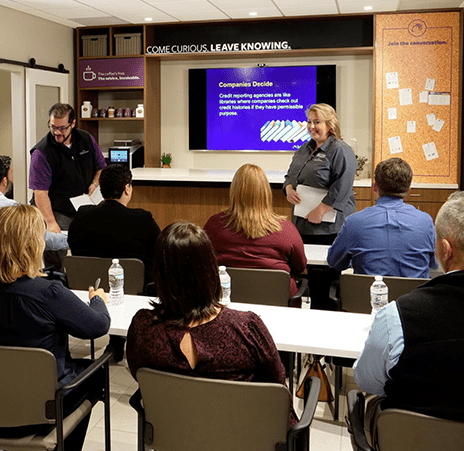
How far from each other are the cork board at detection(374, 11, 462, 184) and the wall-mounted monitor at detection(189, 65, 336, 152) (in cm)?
75

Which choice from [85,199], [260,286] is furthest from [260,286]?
[85,199]

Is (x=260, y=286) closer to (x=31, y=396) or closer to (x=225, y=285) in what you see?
(x=225, y=285)

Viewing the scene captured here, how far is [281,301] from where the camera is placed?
2.87 meters

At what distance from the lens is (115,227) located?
3.15m

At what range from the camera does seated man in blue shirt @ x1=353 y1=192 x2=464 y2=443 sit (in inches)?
54.1

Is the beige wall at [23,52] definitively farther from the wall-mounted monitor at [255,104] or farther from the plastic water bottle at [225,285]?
the plastic water bottle at [225,285]

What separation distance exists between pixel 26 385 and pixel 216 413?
2.12 feet

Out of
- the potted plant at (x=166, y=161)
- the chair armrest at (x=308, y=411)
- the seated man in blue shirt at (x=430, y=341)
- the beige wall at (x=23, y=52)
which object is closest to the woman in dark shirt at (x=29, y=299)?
the chair armrest at (x=308, y=411)

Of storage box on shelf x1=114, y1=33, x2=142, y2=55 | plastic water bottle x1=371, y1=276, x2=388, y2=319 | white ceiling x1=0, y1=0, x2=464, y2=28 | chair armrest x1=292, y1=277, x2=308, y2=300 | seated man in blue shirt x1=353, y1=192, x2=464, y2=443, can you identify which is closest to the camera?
seated man in blue shirt x1=353, y1=192, x2=464, y2=443

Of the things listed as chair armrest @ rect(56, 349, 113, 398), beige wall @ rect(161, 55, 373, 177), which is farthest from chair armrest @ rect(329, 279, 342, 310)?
beige wall @ rect(161, 55, 373, 177)

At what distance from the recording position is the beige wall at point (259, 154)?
6.84 m

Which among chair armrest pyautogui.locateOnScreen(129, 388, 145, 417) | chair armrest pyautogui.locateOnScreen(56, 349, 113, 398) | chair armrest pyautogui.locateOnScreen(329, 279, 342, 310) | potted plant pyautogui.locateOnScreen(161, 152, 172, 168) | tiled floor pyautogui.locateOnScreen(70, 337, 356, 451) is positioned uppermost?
potted plant pyautogui.locateOnScreen(161, 152, 172, 168)

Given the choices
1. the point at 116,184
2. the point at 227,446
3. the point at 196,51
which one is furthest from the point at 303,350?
the point at 196,51

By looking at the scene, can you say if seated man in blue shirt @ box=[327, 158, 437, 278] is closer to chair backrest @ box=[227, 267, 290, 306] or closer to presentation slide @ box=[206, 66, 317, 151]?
chair backrest @ box=[227, 267, 290, 306]
